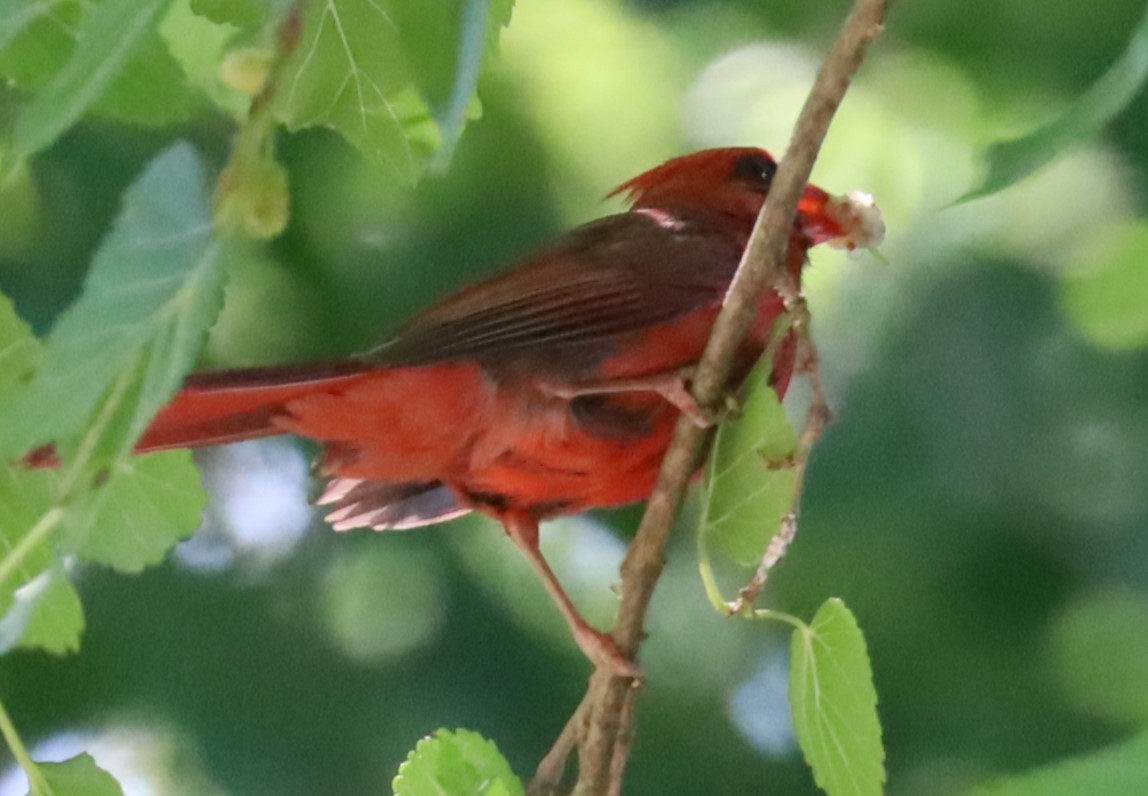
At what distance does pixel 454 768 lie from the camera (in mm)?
1113

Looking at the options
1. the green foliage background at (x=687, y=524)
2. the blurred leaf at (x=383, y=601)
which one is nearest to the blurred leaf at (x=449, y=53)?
the green foliage background at (x=687, y=524)

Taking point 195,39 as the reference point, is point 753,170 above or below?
below

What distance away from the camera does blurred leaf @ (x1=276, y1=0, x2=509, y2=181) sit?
2.84 ft

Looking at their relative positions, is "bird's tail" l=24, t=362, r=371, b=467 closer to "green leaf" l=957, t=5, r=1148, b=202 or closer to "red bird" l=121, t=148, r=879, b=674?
"red bird" l=121, t=148, r=879, b=674

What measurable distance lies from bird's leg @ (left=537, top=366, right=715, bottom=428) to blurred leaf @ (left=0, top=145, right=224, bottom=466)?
772 mm

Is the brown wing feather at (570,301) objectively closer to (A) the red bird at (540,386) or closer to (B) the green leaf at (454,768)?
(A) the red bird at (540,386)

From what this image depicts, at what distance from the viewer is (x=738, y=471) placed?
1154 mm

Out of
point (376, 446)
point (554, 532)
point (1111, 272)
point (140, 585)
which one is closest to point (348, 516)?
point (376, 446)

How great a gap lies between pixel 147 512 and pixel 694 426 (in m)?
0.48

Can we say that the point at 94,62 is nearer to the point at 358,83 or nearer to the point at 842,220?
the point at 358,83

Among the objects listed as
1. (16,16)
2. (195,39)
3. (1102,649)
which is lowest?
(1102,649)

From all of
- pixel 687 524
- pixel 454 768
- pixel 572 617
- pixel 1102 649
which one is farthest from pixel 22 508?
pixel 1102 649

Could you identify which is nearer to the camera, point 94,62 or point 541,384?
point 94,62

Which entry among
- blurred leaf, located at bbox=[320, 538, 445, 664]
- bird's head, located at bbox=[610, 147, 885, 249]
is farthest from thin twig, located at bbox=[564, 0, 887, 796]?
blurred leaf, located at bbox=[320, 538, 445, 664]
